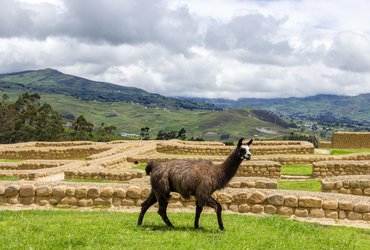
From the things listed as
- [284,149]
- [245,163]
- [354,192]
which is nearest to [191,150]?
[284,149]

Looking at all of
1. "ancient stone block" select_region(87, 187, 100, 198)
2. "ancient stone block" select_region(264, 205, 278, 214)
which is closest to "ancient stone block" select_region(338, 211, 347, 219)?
"ancient stone block" select_region(264, 205, 278, 214)

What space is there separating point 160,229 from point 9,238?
288 centimetres

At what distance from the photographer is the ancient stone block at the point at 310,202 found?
39.2 ft

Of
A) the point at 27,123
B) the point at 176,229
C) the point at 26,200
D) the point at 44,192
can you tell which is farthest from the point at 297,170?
the point at 27,123

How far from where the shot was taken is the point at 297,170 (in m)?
26.5

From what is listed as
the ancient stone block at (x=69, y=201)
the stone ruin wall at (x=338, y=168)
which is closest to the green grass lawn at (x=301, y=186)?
the stone ruin wall at (x=338, y=168)

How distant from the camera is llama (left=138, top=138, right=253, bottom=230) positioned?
8.98 meters

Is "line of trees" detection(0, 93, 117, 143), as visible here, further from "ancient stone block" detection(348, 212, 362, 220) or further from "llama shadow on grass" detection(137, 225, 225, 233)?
"llama shadow on grass" detection(137, 225, 225, 233)

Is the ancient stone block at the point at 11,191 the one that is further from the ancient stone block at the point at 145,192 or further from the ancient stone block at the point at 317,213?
the ancient stone block at the point at 317,213

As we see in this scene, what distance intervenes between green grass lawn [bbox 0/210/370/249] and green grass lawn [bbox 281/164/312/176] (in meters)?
14.7

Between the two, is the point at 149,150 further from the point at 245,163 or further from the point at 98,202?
the point at 98,202

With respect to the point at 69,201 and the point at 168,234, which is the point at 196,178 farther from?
the point at 69,201

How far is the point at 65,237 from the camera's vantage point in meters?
8.14

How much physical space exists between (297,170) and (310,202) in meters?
14.8
